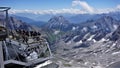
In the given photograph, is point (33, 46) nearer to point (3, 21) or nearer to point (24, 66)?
point (24, 66)

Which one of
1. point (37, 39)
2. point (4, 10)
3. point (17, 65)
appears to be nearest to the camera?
point (4, 10)

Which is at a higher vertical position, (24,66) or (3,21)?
(3,21)

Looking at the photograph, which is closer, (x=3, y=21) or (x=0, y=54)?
(x=0, y=54)

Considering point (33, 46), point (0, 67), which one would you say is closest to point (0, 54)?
point (0, 67)

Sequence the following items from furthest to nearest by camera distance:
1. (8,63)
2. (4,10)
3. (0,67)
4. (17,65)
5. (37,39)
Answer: (37,39) < (17,65) < (8,63) < (4,10) < (0,67)

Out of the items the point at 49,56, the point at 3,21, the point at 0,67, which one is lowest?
the point at 49,56

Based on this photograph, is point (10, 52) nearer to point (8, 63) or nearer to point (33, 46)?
point (8, 63)

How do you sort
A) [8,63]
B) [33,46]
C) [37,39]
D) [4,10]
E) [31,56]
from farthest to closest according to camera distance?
[37,39]
[33,46]
[31,56]
[8,63]
[4,10]

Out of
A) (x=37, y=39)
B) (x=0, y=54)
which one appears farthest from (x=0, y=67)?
(x=37, y=39)

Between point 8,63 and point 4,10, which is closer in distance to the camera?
point 4,10
